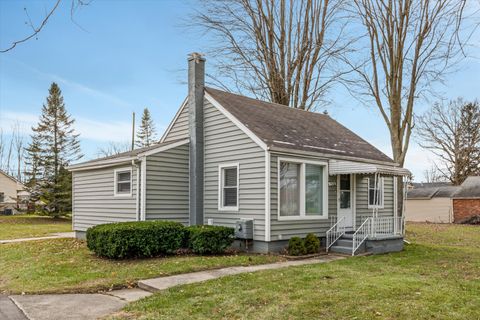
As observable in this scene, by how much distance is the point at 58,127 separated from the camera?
32.5 m

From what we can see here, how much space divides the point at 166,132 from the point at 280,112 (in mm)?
4122

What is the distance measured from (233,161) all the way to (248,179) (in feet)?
2.71

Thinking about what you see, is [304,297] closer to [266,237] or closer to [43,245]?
[266,237]

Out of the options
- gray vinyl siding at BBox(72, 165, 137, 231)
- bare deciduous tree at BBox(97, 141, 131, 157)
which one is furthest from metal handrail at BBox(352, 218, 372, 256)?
bare deciduous tree at BBox(97, 141, 131, 157)

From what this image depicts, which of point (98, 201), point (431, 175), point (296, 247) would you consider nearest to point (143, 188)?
point (98, 201)

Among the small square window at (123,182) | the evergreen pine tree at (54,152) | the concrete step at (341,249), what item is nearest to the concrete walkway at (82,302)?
the concrete step at (341,249)

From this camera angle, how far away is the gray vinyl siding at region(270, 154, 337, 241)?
11.0 metres

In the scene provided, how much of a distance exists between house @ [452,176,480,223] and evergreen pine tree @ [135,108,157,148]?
3687 centimetres

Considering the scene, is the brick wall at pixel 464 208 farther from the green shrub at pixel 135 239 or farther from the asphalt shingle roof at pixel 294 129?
the green shrub at pixel 135 239

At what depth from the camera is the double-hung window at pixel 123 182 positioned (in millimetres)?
12697

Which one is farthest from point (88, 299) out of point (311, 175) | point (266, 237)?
point (311, 175)

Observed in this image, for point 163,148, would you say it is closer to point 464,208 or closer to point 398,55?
point 398,55

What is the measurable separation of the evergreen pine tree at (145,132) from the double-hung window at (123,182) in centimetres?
4247

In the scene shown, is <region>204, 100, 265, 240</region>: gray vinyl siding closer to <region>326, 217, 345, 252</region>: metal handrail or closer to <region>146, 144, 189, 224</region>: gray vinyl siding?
<region>146, 144, 189, 224</region>: gray vinyl siding
